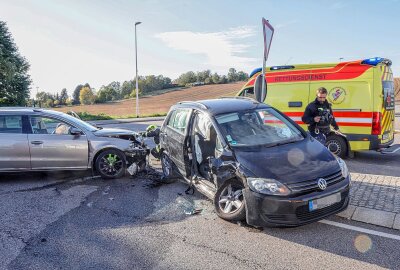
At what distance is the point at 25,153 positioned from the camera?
6375 millimetres

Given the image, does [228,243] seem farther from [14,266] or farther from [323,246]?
[14,266]

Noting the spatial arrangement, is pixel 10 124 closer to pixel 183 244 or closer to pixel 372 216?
pixel 183 244

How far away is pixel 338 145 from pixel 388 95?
5.29 feet

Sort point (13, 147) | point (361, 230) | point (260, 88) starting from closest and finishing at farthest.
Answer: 1. point (361, 230)
2. point (260, 88)
3. point (13, 147)

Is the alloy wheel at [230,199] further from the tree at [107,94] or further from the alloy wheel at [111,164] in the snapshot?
the tree at [107,94]

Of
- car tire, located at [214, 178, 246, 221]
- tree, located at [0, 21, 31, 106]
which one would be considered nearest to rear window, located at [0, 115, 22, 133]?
car tire, located at [214, 178, 246, 221]

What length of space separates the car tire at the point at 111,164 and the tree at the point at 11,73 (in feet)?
77.7

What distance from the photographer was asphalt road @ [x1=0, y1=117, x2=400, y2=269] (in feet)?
11.0

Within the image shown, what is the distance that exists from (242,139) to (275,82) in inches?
193

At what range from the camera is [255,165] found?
4.00 m

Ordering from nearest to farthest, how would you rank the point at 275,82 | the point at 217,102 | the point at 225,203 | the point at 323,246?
the point at 323,246 → the point at 225,203 → the point at 217,102 → the point at 275,82

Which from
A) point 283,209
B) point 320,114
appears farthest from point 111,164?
point 320,114

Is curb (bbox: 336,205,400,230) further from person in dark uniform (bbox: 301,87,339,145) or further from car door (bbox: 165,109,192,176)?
car door (bbox: 165,109,192,176)

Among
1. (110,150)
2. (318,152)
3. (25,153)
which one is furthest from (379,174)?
(25,153)
